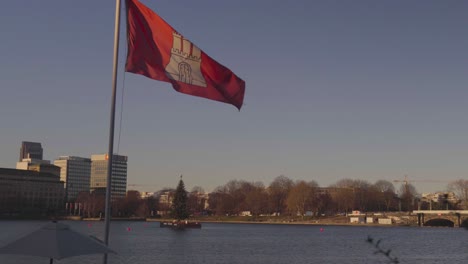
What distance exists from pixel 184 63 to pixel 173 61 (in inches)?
11.4

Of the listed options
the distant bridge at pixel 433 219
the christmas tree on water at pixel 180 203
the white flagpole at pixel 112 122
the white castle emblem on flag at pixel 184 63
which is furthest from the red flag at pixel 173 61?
the distant bridge at pixel 433 219

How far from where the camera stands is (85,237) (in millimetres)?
11852

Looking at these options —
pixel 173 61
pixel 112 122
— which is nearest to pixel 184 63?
pixel 173 61

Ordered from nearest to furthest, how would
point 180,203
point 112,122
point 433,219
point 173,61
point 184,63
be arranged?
1. point 112,122
2. point 173,61
3. point 184,63
4. point 180,203
5. point 433,219

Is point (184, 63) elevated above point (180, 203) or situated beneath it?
elevated above

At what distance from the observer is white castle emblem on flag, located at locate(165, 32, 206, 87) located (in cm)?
1509

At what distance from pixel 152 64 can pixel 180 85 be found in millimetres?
874

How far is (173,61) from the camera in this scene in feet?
49.7

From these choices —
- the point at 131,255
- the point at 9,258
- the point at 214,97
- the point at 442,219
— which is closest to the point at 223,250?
the point at 131,255

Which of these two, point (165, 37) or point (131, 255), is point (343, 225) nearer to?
point (131, 255)

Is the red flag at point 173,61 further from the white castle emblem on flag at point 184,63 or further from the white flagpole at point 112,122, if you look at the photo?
the white flagpole at point 112,122

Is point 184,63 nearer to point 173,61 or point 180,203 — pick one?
point 173,61

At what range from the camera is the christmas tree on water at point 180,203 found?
454 feet

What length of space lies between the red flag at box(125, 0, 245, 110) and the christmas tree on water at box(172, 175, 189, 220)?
12258 centimetres
